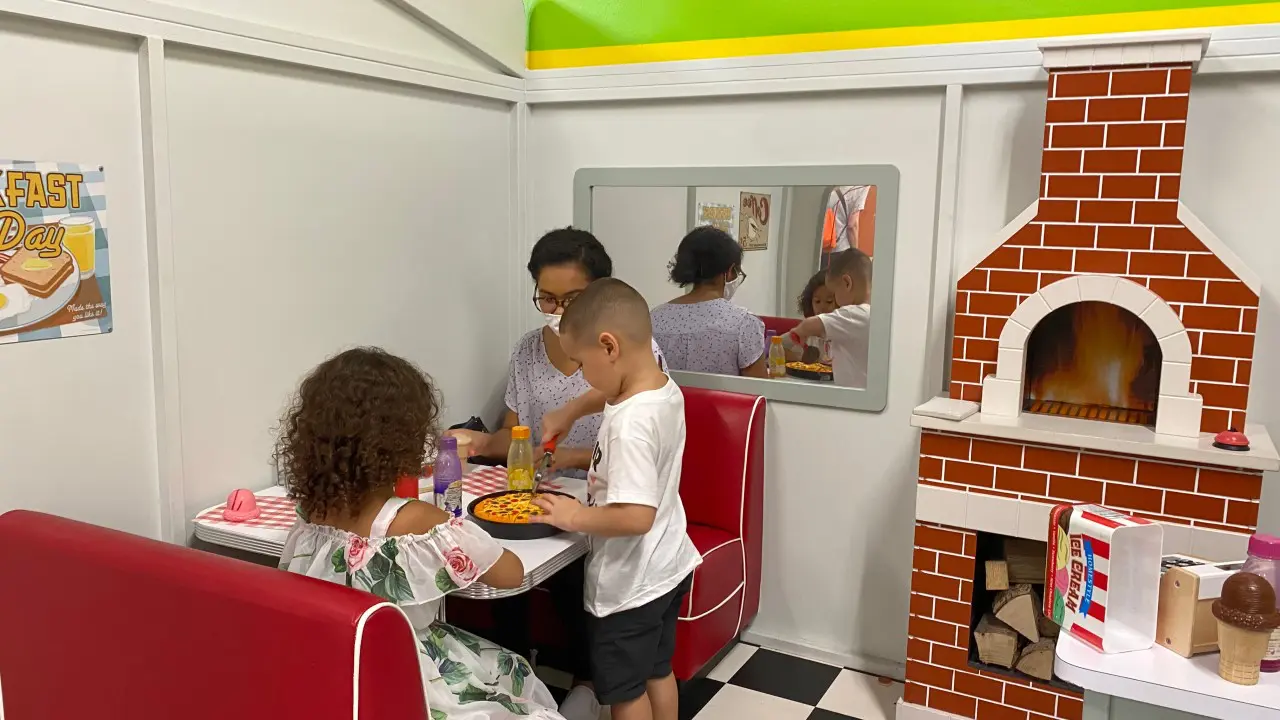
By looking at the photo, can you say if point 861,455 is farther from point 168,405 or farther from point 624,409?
point 168,405

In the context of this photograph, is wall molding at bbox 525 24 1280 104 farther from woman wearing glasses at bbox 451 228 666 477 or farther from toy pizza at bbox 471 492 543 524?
toy pizza at bbox 471 492 543 524

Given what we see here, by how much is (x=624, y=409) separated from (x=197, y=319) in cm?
105

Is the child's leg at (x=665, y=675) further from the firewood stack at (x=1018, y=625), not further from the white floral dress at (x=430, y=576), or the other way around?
the firewood stack at (x=1018, y=625)

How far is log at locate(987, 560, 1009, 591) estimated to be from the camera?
8.32 feet

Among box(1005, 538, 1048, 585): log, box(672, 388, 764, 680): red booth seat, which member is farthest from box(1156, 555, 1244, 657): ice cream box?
box(672, 388, 764, 680): red booth seat

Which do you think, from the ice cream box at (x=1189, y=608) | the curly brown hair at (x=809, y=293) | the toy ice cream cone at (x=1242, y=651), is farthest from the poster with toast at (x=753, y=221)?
the toy ice cream cone at (x=1242, y=651)

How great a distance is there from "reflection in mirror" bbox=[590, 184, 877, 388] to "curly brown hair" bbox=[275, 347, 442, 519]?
153 centimetres

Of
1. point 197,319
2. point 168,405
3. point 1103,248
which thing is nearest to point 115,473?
point 168,405

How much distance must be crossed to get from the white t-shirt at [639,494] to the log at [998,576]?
846 mm

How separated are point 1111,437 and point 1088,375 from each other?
0.38 m

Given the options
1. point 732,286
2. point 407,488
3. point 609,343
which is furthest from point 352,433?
point 732,286

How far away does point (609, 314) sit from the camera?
2123 millimetres

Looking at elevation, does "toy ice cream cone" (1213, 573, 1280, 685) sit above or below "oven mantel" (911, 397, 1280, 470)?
below

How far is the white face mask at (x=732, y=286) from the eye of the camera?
3075 millimetres
